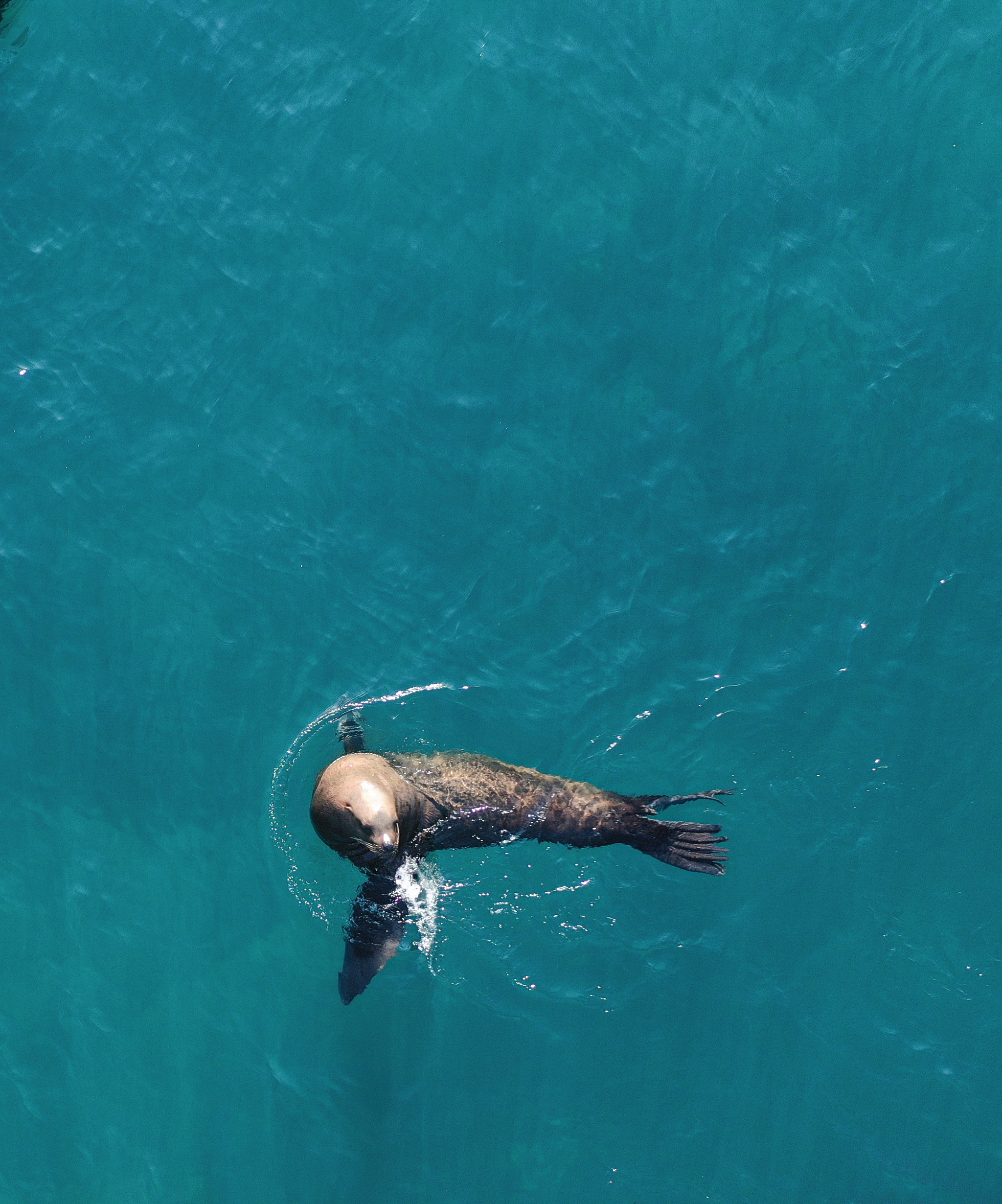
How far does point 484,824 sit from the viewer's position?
10.2 metres

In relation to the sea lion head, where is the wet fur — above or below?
below

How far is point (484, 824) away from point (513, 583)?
2466 mm

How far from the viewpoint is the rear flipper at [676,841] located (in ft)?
32.8

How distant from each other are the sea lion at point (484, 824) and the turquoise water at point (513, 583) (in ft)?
1.70

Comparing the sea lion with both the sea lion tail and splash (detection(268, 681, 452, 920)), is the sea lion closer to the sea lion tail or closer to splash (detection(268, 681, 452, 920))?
the sea lion tail

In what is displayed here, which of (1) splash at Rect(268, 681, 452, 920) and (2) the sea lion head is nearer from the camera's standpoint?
(2) the sea lion head

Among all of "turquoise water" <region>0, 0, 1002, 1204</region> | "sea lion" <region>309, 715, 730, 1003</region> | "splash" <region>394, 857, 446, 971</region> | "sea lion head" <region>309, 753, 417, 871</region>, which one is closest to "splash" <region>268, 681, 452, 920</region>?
"turquoise water" <region>0, 0, 1002, 1204</region>

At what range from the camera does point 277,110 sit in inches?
502

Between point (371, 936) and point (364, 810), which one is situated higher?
point (364, 810)

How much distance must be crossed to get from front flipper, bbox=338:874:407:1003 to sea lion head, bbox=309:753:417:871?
0.84m

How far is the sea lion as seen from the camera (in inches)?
393

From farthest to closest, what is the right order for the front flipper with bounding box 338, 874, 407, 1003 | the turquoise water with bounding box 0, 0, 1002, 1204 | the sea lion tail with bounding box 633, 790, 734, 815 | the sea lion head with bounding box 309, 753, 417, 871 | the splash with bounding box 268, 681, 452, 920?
the splash with bounding box 268, 681, 452, 920 < the turquoise water with bounding box 0, 0, 1002, 1204 < the front flipper with bounding box 338, 874, 407, 1003 < the sea lion tail with bounding box 633, 790, 734, 815 < the sea lion head with bounding box 309, 753, 417, 871

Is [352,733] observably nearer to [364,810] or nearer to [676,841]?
[364,810]

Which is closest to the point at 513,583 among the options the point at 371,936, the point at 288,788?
the point at 288,788
